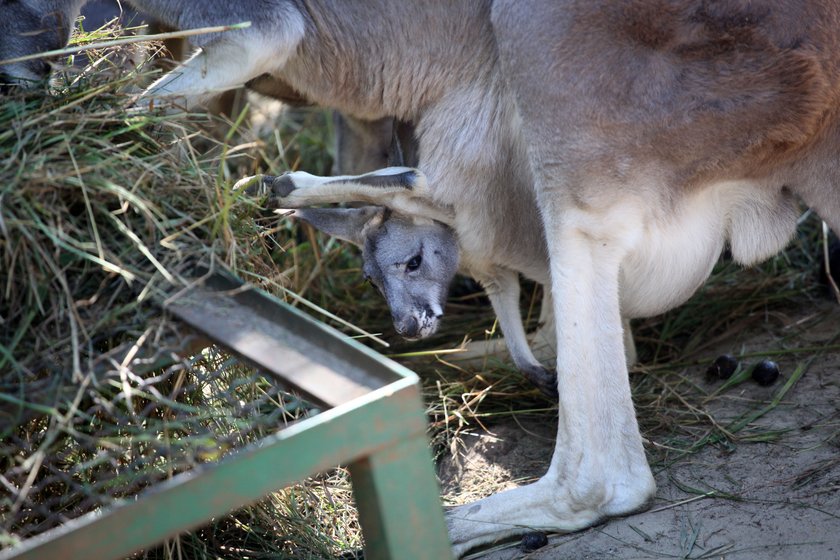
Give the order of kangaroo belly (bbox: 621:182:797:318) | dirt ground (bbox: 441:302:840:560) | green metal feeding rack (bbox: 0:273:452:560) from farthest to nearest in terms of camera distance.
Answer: kangaroo belly (bbox: 621:182:797:318) < dirt ground (bbox: 441:302:840:560) < green metal feeding rack (bbox: 0:273:452:560)

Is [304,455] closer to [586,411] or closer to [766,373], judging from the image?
[586,411]

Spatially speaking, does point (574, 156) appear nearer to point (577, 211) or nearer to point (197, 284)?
point (577, 211)

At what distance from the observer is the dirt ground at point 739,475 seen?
2.42 m

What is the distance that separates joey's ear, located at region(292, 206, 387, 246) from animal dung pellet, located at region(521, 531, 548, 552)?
4.01 feet

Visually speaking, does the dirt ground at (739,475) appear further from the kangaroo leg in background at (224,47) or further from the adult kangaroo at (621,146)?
the kangaroo leg in background at (224,47)

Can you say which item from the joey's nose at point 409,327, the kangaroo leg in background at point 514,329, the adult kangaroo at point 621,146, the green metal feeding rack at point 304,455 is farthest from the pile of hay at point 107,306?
the kangaroo leg in background at point 514,329

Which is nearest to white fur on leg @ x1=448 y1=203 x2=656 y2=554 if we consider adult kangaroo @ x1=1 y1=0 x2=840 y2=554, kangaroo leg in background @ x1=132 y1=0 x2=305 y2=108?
adult kangaroo @ x1=1 y1=0 x2=840 y2=554

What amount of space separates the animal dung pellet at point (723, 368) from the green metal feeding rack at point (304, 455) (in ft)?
5.86

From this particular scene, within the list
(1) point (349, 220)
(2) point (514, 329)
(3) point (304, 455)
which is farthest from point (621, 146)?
(3) point (304, 455)

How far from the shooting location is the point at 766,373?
125 inches

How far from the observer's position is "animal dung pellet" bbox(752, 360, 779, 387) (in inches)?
125

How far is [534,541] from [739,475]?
68cm

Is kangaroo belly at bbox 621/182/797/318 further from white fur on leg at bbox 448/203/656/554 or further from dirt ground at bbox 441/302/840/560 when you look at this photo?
dirt ground at bbox 441/302/840/560

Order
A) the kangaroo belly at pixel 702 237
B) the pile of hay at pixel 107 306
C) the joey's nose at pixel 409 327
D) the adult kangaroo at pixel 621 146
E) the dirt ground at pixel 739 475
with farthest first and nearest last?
the joey's nose at pixel 409 327 → the kangaroo belly at pixel 702 237 → the adult kangaroo at pixel 621 146 → the dirt ground at pixel 739 475 → the pile of hay at pixel 107 306
